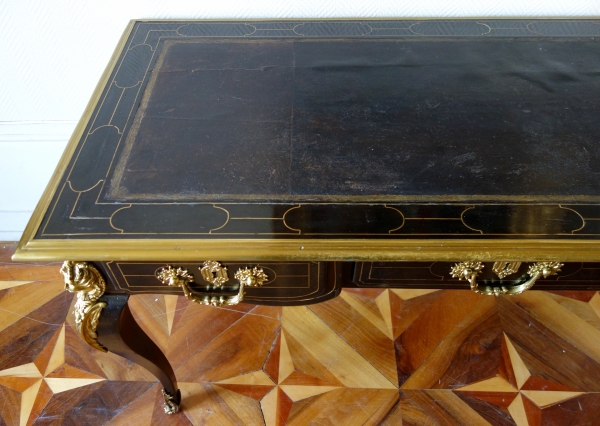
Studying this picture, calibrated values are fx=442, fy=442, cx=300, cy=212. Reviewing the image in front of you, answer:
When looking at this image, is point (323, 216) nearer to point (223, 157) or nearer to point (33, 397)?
point (223, 157)

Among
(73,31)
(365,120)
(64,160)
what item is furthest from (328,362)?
(73,31)

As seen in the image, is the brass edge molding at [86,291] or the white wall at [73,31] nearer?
the brass edge molding at [86,291]

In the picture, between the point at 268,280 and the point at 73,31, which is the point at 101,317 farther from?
the point at 73,31

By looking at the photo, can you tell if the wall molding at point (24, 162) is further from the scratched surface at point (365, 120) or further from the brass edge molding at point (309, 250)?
the brass edge molding at point (309, 250)

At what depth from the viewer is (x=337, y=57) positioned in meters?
0.91

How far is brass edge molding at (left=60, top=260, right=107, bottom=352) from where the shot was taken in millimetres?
Result: 619

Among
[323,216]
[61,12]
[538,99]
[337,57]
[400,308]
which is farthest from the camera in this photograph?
[400,308]

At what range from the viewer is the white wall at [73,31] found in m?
1.00

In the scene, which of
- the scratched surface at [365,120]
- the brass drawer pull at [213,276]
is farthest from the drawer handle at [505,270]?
the brass drawer pull at [213,276]

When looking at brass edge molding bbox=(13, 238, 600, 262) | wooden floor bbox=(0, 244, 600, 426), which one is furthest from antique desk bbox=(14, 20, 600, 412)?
wooden floor bbox=(0, 244, 600, 426)

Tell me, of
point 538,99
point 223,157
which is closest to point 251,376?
point 223,157

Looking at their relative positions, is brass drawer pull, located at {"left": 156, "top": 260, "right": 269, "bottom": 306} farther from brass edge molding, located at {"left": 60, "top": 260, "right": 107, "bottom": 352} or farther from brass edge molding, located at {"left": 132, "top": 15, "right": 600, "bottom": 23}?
brass edge molding, located at {"left": 132, "top": 15, "right": 600, "bottom": 23}

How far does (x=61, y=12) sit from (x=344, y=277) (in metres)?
0.90

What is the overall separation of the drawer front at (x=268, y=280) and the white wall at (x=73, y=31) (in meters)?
0.65
